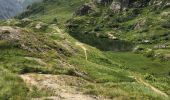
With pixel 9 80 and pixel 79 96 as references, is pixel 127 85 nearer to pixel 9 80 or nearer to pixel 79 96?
pixel 79 96

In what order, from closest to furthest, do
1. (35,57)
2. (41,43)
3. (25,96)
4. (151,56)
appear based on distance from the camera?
(25,96) → (35,57) → (41,43) → (151,56)

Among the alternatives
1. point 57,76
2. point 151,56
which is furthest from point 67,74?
point 151,56

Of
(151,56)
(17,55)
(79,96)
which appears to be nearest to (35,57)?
(17,55)

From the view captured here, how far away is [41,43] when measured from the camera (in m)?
79.8

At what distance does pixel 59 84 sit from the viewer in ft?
182

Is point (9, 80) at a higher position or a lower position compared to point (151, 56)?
higher

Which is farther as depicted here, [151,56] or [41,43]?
[151,56]

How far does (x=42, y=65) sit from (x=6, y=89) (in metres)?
14.5

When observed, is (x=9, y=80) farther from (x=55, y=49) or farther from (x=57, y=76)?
(x=55, y=49)

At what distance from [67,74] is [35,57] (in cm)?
838

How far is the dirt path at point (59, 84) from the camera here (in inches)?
1994

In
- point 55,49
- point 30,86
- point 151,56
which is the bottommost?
point 151,56

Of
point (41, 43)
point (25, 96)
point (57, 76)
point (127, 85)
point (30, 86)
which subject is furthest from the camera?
point (41, 43)

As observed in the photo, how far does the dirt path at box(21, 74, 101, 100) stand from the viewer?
50653 millimetres
